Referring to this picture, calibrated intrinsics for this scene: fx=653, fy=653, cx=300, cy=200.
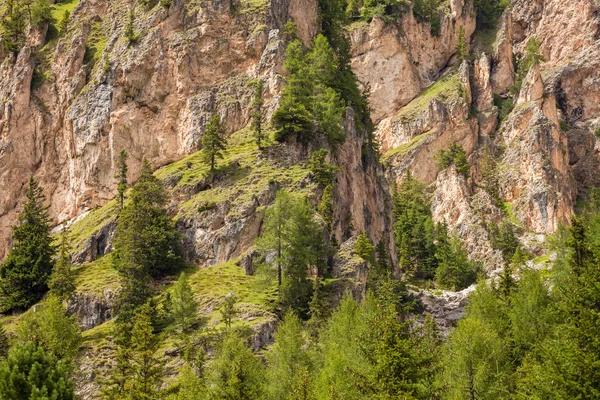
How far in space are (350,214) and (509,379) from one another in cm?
3831

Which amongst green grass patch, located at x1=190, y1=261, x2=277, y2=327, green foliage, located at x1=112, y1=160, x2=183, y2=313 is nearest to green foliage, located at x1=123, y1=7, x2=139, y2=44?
green foliage, located at x1=112, y1=160, x2=183, y2=313

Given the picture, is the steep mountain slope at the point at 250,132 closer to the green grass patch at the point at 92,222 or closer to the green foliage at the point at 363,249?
the green grass patch at the point at 92,222

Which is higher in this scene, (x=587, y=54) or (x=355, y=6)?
(x=355, y=6)

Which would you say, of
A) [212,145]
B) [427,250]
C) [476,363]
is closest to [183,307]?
[476,363]

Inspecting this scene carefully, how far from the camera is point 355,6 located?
148875 mm

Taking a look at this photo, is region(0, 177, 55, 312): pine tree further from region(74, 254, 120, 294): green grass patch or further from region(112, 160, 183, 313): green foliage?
region(112, 160, 183, 313): green foliage

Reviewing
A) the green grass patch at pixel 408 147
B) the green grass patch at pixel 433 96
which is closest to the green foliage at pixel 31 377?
the green grass patch at pixel 408 147

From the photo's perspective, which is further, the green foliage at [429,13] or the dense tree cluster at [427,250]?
the green foliage at [429,13]

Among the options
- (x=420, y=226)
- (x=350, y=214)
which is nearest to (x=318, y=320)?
(x=350, y=214)

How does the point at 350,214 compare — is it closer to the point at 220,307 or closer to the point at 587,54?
the point at 220,307

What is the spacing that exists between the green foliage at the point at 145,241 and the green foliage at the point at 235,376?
18.8m

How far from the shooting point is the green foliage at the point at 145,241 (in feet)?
195

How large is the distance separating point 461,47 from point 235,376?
128 m

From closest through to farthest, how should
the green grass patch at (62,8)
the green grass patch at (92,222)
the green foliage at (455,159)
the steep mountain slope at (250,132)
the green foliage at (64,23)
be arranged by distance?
1. the steep mountain slope at (250,132)
2. the green grass patch at (92,222)
3. the green foliage at (64,23)
4. the green grass patch at (62,8)
5. the green foliage at (455,159)
